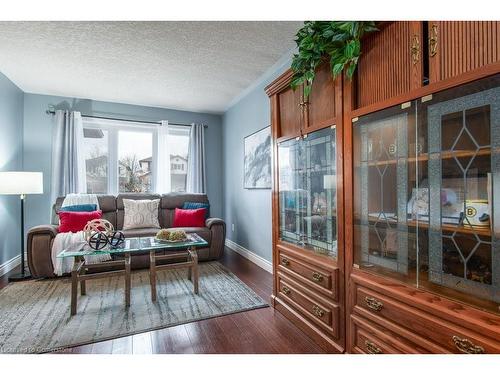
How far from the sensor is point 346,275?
159 cm

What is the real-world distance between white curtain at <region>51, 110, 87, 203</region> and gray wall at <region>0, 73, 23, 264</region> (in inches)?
16.6

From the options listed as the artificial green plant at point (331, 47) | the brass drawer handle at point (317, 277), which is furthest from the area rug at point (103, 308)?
the artificial green plant at point (331, 47)

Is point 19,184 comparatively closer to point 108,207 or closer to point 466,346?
point 108,207

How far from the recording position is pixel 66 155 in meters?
4.00

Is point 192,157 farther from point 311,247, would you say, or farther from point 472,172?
point 472,172

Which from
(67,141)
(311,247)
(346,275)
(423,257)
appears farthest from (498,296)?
(67,141)

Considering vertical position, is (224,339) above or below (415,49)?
below

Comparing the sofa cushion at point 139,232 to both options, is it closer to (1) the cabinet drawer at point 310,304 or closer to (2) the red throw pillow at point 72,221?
(2) the red throw pillow at point 72,221

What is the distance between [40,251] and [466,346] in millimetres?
3833

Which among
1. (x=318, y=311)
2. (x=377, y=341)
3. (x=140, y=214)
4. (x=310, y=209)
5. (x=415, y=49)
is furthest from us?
(x=140, y=214)

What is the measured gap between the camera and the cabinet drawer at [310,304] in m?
1.67

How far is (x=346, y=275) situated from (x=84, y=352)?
1.79 meters

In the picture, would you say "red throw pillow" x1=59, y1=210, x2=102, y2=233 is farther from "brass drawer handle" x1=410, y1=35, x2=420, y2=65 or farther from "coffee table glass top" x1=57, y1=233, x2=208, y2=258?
"brass drawer handle" x1=410, y1=35, x2=420, y2=65

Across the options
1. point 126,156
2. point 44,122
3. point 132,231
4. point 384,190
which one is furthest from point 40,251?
point 384,190
